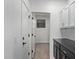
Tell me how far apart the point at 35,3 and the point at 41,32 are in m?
5.55

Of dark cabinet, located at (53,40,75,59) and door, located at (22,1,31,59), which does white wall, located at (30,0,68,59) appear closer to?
door, located at (22,1,31,59)

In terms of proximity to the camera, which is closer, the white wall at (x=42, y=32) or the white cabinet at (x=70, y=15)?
the white cabinet at (x=70, y=15)

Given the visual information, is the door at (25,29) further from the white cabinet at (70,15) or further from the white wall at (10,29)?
the white cabinet at (70,15)

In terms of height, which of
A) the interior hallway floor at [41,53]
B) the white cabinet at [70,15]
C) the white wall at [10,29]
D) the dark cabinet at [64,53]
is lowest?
the interior hallway floor at [41,53]

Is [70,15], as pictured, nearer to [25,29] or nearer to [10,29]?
[25,29]

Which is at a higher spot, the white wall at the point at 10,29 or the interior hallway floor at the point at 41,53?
the white wall at the point at 10,29

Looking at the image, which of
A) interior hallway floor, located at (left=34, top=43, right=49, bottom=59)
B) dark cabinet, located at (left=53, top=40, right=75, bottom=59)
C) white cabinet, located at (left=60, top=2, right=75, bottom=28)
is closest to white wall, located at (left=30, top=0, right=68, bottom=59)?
interior hallway floor, located at (left=34, top=43, right=49, bottom=59)

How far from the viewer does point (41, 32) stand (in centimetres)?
1002

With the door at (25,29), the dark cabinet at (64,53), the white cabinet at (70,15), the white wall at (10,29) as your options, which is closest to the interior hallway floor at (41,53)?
Result: the door at (25,29)

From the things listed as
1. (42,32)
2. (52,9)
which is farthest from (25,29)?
(42,32)

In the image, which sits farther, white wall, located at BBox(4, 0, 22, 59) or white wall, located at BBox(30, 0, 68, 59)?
white wall, located at BBox(30, 0, 68, 59)
